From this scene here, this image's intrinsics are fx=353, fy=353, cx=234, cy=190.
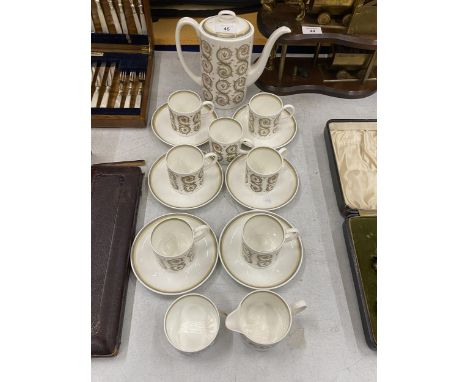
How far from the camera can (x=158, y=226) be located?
56 cm

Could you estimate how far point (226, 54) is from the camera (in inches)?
25.5

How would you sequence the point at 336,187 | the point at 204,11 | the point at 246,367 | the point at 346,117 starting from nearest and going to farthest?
the point at 246,367
the point at 336,187
the point at 346,117
the point at 204,11

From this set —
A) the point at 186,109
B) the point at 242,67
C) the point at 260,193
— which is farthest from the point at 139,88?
the point at 260,193

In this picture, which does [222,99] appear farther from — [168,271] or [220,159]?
[168,271]

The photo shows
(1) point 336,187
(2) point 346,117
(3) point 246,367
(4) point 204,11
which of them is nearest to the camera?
(3) point 246,367

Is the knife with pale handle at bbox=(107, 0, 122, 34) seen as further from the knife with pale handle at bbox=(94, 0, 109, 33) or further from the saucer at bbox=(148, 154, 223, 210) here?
the saucer at bbox=(148, 154, 223, 210)

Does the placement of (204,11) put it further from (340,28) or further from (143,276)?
(143,276)

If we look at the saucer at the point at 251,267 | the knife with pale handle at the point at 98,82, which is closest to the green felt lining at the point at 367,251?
the saucer at the point at 251,267

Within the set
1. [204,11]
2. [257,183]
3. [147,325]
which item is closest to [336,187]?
[257,183]

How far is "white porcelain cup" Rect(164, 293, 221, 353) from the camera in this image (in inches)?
19.8

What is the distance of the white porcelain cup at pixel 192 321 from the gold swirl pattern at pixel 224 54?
424 mm

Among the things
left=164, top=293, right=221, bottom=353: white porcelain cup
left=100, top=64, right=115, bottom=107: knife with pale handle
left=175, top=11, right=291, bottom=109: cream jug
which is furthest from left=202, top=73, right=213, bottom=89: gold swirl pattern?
left=164, top=293, right=221, bottom=353: white porcelain cup

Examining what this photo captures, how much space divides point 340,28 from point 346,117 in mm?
190

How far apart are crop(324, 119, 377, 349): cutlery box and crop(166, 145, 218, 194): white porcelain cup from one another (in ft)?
0.82
